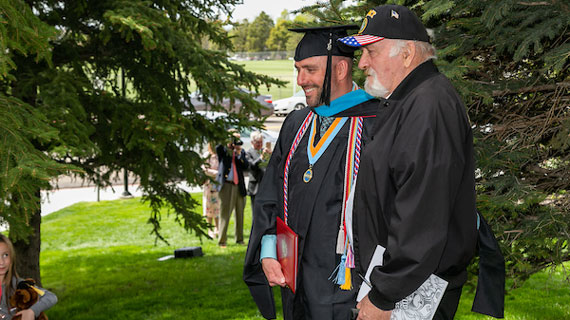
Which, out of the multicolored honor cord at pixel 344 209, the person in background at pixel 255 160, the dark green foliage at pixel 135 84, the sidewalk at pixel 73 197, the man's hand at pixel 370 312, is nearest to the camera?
the man's hand at pixel 370 312

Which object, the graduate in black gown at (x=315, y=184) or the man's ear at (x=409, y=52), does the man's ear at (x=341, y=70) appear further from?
the man's ear at (x=409, y=52)

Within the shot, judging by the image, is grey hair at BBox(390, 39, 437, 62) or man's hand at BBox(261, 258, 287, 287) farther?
man's hand at BBox(261, 258, 287, 287)

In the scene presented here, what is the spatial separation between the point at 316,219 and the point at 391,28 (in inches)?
40.1

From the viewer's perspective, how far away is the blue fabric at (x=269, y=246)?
10.3ft

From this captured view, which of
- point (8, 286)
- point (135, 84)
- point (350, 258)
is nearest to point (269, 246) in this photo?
point (350, 258)

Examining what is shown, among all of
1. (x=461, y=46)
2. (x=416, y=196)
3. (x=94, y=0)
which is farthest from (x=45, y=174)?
(x=94, y=0)

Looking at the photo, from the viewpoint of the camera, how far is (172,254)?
11109 millimetres

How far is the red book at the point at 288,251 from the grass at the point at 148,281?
9.11 ft

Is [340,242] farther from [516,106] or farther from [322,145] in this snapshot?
[516,106]

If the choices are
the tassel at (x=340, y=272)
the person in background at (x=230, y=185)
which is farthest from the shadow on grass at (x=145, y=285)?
the tassel at (x=340, y=272)

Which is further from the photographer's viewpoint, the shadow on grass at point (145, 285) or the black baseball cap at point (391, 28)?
the shadow on grass at point (145, 285)

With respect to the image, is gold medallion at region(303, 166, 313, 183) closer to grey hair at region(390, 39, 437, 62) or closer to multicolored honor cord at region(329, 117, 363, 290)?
multicolored honor cord at region(329, 117, 363, 290)

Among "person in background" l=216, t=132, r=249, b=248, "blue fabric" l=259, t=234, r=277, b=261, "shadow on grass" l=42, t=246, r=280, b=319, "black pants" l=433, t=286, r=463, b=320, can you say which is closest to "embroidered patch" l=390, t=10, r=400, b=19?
"black pants" l=433, t=286, r=463, b=320

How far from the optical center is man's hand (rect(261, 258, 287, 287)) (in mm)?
3023
